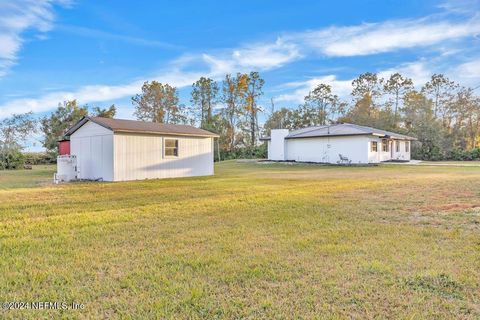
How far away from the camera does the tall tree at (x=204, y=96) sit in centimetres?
3925

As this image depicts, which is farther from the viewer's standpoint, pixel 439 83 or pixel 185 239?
pixel 439 83

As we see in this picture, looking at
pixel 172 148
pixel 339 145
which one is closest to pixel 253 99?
pixel 339 145

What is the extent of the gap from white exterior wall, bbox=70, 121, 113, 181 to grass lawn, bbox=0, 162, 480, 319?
21.6ft

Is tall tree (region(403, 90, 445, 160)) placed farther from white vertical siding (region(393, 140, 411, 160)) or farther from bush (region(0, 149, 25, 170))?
bush (region(0, 149, 25, 170))

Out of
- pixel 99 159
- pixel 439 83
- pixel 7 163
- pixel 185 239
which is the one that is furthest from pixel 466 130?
pixel 7 163

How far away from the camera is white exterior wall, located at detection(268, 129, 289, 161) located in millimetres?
29531

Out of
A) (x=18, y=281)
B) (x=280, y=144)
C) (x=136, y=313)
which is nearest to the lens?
(x=136, y=313)

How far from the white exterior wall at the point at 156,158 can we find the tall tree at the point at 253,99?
935 inches

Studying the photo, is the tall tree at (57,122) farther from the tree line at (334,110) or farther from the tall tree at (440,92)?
the tall tree at (440,92)

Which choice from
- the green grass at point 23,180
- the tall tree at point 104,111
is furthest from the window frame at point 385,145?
the tall tree at point 104,111

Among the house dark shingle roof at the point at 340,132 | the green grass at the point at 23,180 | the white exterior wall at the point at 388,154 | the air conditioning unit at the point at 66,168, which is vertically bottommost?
the green grass at the point at 23,180

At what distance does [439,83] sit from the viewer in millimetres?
40062

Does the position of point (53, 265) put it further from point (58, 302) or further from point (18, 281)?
point (58, 302)

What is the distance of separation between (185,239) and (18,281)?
1984 millimetres
